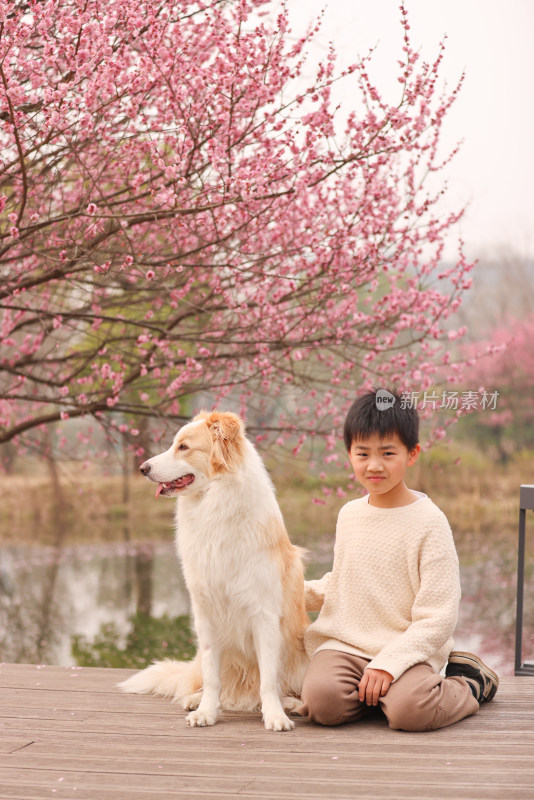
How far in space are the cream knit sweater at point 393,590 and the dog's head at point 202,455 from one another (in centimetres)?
42

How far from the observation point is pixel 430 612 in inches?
86.1

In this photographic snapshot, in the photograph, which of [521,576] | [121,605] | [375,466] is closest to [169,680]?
[375,466]

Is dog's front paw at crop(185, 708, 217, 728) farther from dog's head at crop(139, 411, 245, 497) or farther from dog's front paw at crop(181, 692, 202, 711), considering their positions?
dog's head at crop(139, 411, 245, 497)

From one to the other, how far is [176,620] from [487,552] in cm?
359

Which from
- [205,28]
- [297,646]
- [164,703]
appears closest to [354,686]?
[297,646]

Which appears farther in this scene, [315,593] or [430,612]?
[315,593]

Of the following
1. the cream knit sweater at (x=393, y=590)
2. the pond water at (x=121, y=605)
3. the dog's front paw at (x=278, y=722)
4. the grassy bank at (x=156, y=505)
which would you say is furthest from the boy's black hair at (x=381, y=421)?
the grassy bank at (x=156, y=505)

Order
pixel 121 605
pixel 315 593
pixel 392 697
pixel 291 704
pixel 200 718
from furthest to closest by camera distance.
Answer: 1. pixel 121 605
2. pixel 315 593
3. pixel 291 704
4. pixel 200 718
5. pixel 392 697

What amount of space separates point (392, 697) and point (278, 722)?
0.99 feet

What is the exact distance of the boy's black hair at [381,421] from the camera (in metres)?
2.25

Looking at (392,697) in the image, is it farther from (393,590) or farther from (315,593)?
(315,593)

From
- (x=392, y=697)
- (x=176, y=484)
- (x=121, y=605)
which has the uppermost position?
(x=176, y=484)

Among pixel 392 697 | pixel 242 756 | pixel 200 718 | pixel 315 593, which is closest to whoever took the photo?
pixel 242 756

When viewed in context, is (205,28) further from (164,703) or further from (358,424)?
(164,703)
